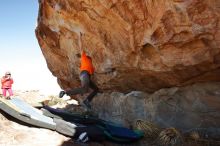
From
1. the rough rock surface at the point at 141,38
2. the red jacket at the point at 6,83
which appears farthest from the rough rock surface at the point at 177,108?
the red jacket at the point at 6,83

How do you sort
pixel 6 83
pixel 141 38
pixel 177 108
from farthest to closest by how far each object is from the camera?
pixel 6 83 → pixel 177 108 → pixel 141 38

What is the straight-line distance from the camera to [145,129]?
833cm

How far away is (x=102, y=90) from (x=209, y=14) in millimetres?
5768

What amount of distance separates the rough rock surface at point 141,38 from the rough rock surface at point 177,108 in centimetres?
27

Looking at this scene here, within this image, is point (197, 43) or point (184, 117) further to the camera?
point (184, 117)

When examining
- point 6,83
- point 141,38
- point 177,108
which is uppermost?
point 141,38

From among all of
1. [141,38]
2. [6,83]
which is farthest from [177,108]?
[6,83]

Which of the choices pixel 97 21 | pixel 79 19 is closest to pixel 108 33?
pixel 97 21

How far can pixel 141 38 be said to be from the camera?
8461 mm

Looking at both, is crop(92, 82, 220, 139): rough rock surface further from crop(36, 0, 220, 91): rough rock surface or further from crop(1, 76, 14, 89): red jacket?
crop(1, 76, 14, 89): red jacket

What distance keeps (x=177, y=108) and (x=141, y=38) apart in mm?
2041

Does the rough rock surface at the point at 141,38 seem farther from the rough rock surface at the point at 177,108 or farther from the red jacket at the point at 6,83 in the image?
the red jacket at the point at 6,83

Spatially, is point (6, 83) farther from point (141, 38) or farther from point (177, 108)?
point (177, 108)

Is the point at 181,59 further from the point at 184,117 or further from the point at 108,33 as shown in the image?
the point at 108,33
